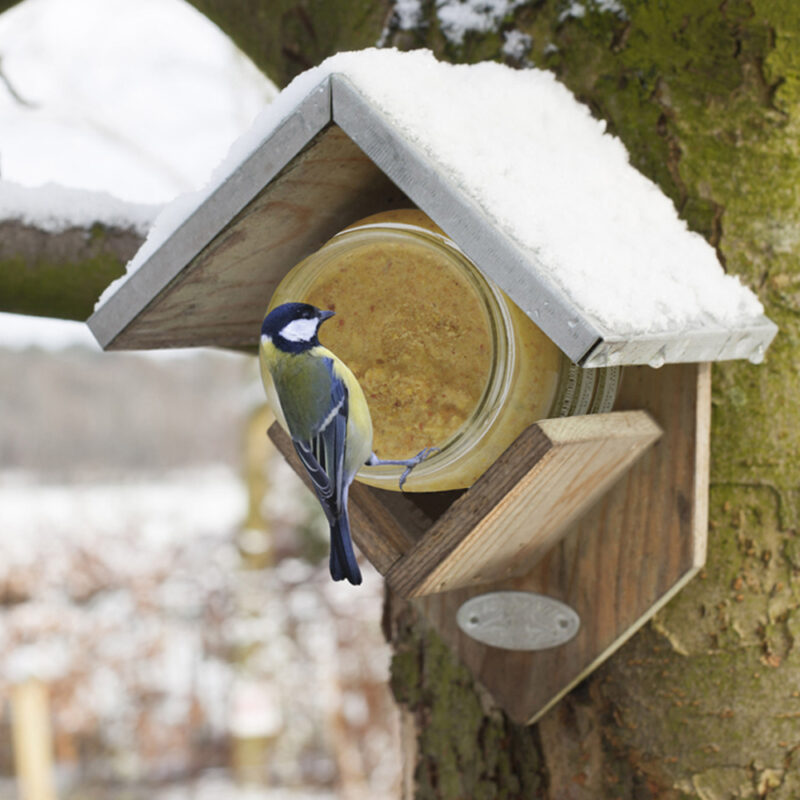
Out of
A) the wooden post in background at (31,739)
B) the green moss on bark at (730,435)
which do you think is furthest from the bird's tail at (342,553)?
the wooden post in background at (31,739)

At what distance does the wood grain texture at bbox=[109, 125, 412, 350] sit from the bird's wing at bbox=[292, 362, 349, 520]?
0.22m

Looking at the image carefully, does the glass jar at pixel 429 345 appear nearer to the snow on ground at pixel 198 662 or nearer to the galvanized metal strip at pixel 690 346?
A: the galvanized metal strip at pixel 690 346

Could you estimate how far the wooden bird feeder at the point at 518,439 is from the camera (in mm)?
864

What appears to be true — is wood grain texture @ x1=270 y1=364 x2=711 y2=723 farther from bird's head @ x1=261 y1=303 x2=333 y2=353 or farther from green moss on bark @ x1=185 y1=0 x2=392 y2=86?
green moss on bark @ x1=185 y1=0 x2=392 y2=86

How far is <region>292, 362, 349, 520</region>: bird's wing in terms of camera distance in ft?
2.87

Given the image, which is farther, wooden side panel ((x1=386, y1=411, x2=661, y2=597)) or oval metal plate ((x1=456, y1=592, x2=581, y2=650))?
A: oval metal plate ((x1=456, y1=592, x2=581, y2=650))

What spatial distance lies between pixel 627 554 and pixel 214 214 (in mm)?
670

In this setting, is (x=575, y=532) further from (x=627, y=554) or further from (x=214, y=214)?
(x=214, y=214)

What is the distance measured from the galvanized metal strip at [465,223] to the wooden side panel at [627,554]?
0.37 meters

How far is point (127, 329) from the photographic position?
3.47 feet

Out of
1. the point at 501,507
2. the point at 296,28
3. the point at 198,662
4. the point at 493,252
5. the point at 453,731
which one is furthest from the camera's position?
the point at 198,662

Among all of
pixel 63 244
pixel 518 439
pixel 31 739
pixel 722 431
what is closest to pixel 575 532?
pixel 722 431

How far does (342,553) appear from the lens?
0.84 metres

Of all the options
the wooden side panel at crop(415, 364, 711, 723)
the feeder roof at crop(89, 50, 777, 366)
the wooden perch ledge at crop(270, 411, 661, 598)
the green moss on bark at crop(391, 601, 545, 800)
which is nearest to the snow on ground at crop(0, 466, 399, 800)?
the green moss on bark at crop(391, 601, 545, 800)
